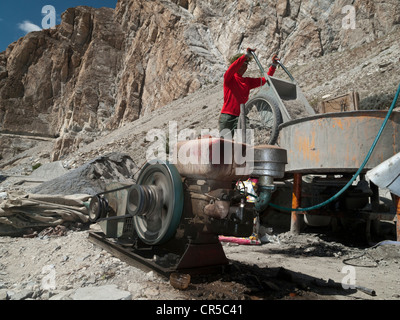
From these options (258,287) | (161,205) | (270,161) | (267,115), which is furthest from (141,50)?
(258,287)

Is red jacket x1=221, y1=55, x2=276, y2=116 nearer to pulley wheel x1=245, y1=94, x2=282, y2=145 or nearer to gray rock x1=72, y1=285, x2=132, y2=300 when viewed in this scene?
pulley wheel x1=245, y1=94, x2=282, y2=145

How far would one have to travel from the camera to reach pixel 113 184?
340 centimetres

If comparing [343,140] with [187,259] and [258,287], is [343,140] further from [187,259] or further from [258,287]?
[187,259]

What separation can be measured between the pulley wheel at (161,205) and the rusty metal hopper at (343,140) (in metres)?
2.46

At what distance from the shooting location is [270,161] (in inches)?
87.5

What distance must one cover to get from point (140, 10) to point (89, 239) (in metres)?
37.5

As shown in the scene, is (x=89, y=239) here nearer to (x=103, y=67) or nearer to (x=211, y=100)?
(x=211, y=100)

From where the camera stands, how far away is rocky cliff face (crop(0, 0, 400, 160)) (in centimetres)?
1950

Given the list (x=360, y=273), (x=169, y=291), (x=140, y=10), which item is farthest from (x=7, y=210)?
(x=140, y=10)

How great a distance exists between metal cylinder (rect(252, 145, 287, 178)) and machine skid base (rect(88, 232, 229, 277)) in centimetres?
85

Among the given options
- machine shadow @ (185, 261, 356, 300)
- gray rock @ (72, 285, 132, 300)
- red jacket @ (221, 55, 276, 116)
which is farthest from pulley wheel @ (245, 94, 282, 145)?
gray rock @ (72, 285, 132, 300)

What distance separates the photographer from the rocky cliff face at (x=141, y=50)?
1950 centimetres

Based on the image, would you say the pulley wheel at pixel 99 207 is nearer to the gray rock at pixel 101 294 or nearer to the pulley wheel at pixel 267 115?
the gray rock at pixel 101 294

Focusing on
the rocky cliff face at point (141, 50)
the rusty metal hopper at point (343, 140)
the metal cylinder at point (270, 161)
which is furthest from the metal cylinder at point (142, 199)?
the rocky cliff face at point (141, 50)
